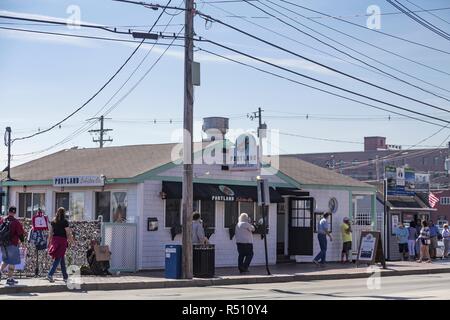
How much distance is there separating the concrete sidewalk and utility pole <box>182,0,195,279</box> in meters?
0.84

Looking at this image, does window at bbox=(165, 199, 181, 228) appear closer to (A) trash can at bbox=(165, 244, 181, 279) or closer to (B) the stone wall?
(B) the stone wall

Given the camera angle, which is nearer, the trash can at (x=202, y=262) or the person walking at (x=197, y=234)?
the trash can at (x=202, y=262)

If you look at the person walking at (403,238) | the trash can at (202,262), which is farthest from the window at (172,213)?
the person walking at (403,238)

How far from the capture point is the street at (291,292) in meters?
15.9

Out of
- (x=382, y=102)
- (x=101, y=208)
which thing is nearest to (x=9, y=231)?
(x=101, y=208)

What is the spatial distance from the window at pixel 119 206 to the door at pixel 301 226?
7.51 metres

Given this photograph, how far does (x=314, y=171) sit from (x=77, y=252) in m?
13.2

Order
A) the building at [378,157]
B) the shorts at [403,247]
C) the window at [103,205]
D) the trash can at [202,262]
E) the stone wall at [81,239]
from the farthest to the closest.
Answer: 1. the building at [378,157]
2. the shorts at [403,247]
3. the window at [103,205]
4. the stone wall at [81,239]
5. the trash can at [202,262]

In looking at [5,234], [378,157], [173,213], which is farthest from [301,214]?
[378,157]

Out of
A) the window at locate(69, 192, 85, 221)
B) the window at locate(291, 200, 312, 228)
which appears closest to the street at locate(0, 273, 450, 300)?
the window at locate(291, 200, 312, 228)

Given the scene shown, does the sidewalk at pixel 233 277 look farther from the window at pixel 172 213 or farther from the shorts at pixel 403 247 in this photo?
the shorts at pixel 403 247

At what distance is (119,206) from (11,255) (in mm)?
6615

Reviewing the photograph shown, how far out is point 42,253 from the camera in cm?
2133
